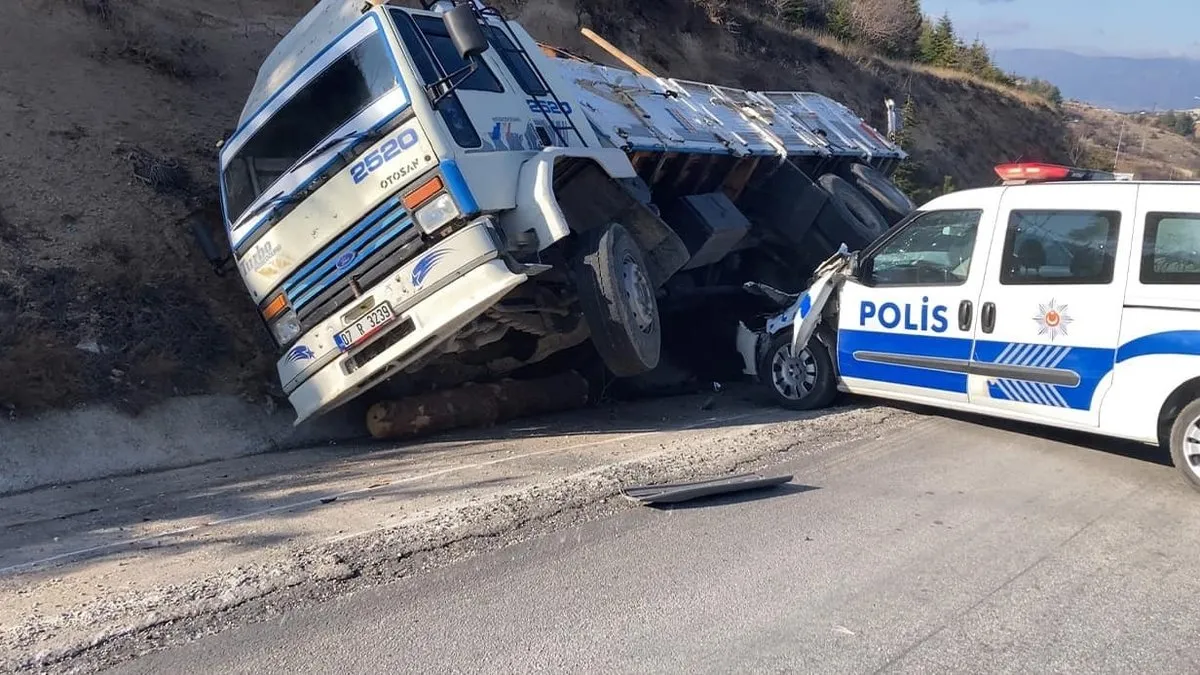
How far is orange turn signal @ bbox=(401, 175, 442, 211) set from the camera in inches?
267

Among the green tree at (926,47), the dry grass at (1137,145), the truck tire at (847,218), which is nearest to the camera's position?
the truck tire at (847,218)

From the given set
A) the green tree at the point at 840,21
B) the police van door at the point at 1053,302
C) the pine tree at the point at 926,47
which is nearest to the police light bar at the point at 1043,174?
the police van door at the point at 1053,302

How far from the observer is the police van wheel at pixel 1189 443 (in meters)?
5.92

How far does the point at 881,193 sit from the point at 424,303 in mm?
7600

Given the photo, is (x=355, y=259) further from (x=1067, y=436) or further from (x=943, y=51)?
(x=943, y=51)

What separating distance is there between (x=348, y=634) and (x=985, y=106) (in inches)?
1371

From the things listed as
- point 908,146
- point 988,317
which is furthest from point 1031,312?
point 908,146

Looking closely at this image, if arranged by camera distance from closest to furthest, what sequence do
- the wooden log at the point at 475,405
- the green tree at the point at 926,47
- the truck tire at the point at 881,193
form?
the wooden log at the point at 475,405
the truck tire at the point at 881,193
the green tree at the point at 926,47

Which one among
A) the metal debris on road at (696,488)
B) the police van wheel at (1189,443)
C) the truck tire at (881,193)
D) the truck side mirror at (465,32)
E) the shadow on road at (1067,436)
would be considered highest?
the truck side mirror at (465,32)

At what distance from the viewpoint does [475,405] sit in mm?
8258

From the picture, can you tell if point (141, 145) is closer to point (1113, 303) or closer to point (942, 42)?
point (1113, 303)

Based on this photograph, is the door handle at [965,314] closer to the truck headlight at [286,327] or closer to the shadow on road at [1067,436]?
the shadow on road at [1067,436]

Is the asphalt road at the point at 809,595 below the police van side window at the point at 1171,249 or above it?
below

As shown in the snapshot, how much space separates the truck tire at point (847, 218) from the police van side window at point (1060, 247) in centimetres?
356
